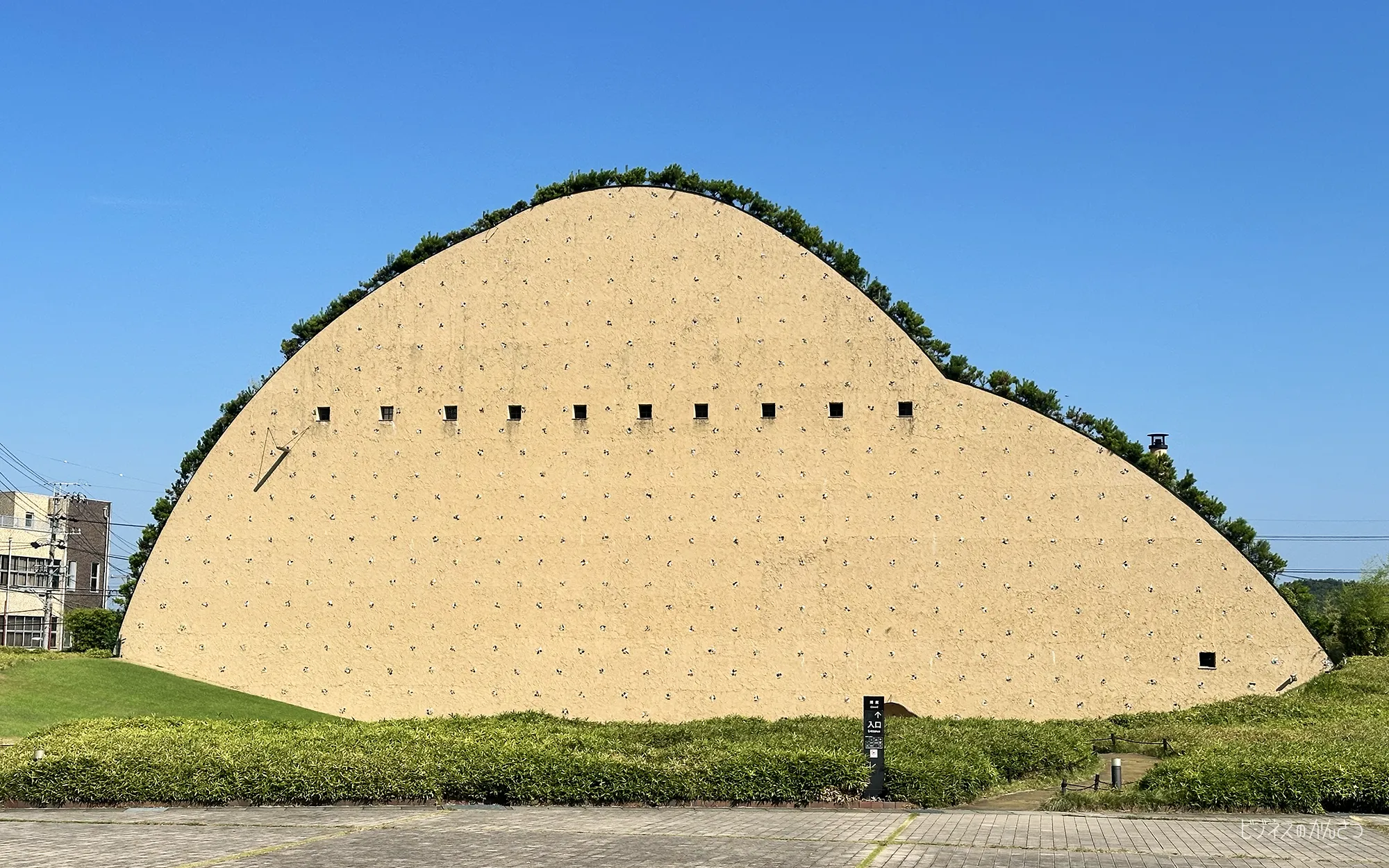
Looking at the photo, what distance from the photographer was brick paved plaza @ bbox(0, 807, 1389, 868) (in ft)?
34.5

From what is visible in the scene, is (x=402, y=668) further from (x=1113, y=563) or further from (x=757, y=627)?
(x=1113, y=563)

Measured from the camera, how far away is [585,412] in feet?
84.8

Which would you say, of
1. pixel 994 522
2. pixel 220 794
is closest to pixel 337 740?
pixel 220 794

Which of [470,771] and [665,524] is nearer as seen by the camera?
[470,771]

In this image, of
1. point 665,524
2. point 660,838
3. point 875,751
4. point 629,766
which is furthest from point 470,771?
point 665,524

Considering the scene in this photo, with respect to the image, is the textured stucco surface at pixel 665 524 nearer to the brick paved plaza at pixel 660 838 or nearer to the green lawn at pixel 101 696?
the green lawn at pixel 101 696

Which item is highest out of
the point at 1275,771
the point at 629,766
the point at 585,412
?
the point at 585,412

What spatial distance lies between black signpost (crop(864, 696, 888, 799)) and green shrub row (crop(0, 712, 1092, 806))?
10cm

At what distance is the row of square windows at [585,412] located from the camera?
2478 cm

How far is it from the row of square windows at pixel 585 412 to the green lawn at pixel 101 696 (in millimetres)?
6401

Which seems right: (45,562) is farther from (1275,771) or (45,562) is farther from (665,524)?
(1275,771)

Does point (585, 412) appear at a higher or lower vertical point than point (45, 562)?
higher

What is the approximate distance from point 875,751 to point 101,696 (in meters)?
16.2

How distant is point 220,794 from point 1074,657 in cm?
1564
